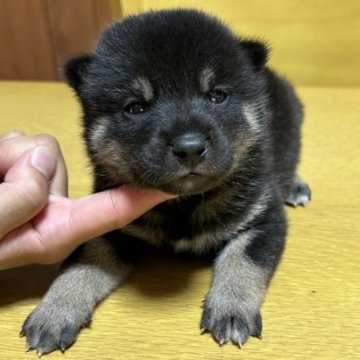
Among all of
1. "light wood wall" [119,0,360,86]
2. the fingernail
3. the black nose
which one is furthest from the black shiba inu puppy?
"light wood wall" [119,0,360,86]

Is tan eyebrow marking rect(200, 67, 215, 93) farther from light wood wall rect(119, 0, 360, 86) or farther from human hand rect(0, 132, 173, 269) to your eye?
light wood wall rect(119, 0, 360, 86)

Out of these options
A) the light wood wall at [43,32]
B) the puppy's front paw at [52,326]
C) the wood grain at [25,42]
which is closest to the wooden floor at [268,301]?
the puppy's front paw at [52,326]

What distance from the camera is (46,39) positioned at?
3814mm

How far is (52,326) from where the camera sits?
4.62 feet

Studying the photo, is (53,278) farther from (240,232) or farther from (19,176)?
(240,232)

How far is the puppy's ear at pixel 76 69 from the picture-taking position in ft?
5.38

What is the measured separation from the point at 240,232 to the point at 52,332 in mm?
608

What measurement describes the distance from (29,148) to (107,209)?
363 mm

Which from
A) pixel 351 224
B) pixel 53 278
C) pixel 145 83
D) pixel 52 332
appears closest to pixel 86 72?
pixel 145 83

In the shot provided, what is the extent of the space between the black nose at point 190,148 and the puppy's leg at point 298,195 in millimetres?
710

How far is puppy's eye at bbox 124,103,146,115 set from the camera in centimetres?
150

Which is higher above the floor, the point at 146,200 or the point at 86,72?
the point at 86,72

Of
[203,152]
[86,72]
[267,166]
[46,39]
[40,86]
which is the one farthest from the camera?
[46,39]

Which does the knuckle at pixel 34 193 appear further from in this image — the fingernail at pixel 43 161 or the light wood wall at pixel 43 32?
the light wood wall at pixel 43 32
